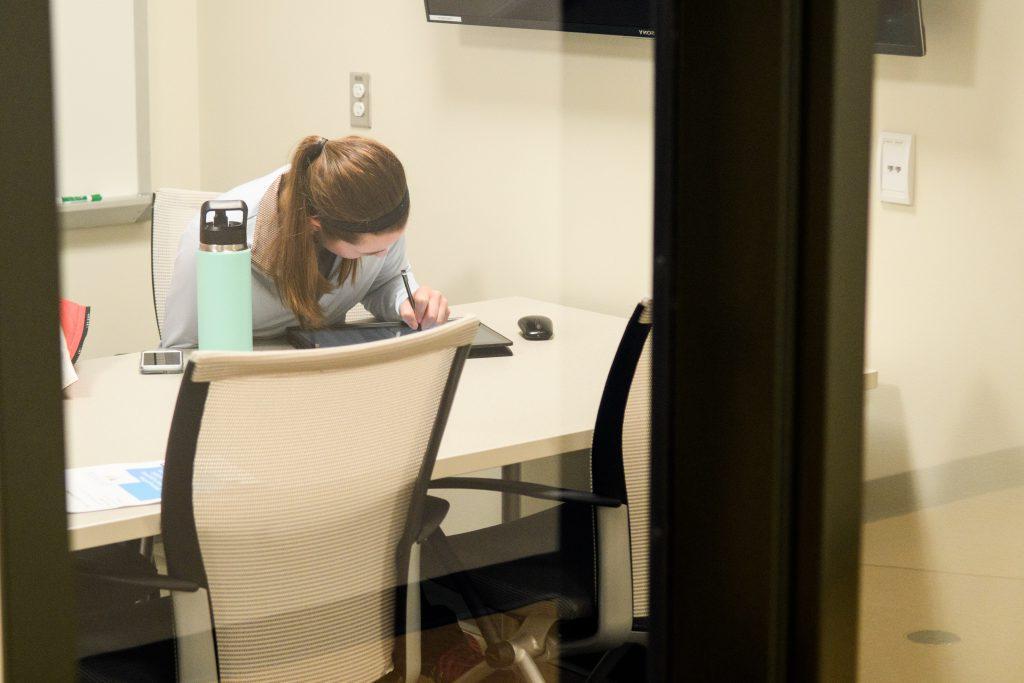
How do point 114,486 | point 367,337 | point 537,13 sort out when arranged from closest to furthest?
point 114,486 < point 367,337 < point 537,13

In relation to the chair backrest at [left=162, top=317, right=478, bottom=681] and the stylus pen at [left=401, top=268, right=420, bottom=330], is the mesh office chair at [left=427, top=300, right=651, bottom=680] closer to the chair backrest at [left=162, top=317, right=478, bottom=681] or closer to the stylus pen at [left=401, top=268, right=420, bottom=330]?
the chair backrest at [left=162, top=317, right=478, bottom=681]

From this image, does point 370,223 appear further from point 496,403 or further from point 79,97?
point 79,97

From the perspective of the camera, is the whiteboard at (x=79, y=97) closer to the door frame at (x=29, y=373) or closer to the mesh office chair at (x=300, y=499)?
the door frame at (x=29, y=373)

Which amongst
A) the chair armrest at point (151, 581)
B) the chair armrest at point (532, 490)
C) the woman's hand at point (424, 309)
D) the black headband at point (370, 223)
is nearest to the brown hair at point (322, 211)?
the black headband at point (370, 223)

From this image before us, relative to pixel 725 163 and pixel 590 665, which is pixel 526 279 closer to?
pixel 590 665

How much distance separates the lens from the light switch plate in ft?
2.21

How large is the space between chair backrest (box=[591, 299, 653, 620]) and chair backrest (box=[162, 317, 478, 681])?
0.17 m

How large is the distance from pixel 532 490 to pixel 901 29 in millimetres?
691

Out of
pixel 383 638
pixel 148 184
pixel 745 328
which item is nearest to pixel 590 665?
pixel 383 638

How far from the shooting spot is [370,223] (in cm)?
160

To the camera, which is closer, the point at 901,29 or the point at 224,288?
the point at 901,29

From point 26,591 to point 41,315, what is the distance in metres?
0.13

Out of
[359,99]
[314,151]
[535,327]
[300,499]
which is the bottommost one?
[300,499]

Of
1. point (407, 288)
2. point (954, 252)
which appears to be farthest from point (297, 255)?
point (954, 252)
